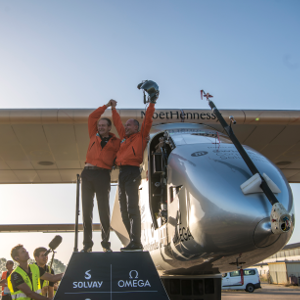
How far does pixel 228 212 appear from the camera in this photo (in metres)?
3.22

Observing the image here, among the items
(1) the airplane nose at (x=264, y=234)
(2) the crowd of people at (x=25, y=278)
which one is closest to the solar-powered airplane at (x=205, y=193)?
(1) the airplane nose at (x=264, y=234)

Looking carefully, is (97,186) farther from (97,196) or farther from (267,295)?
(267,295)

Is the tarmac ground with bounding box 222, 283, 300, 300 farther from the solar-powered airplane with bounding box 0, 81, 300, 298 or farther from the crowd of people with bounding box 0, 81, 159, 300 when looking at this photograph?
the crowd of people with bounding box 0, 81, 159, 300

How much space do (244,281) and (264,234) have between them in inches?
956

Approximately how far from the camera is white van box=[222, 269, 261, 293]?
24328 millimetres

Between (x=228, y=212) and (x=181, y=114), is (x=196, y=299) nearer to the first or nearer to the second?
(x=228, y=212)

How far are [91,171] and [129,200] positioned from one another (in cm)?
60

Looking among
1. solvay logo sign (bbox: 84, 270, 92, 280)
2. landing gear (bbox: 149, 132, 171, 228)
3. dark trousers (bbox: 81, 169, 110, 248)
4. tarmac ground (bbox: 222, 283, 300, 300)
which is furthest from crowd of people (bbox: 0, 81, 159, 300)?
tarmac ground (bbox: 222, 283, 300, 300)

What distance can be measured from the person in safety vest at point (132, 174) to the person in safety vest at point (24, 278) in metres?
1.27

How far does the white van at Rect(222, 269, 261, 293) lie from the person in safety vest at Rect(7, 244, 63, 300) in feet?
72.8

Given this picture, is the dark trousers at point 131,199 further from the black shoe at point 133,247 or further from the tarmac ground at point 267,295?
the tarmac ground at point 267,295

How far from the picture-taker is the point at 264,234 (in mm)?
3025

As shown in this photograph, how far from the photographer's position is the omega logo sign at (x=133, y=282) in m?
2.95

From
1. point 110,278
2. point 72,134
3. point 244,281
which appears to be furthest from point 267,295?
point 110,278
